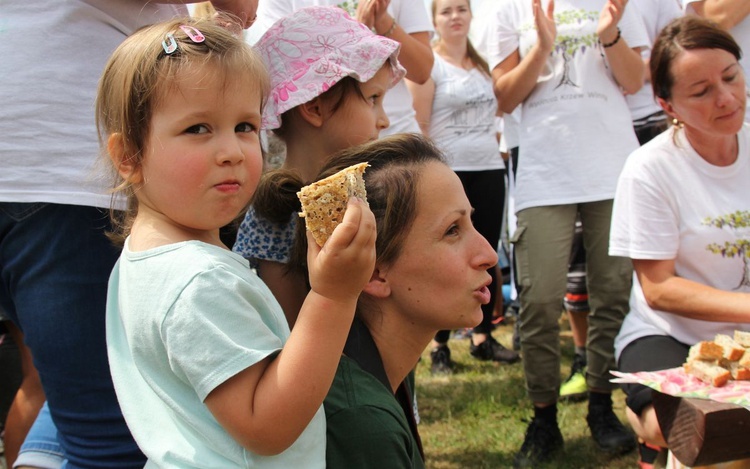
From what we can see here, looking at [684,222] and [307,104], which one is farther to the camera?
[684,222]

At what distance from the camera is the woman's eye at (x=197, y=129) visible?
1462 mm

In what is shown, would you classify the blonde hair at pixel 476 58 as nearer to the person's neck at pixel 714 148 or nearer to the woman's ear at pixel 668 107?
the woman's ear at pixel 668 107

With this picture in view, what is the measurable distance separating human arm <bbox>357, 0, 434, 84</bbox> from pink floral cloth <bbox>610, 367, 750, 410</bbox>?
61.7 inches

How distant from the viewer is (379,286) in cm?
185

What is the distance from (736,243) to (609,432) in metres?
1.33

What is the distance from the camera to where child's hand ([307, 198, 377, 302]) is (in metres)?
1.30

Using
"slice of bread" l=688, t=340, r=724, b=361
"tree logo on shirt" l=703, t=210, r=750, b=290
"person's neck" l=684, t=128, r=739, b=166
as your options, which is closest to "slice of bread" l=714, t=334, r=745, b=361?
"slice of bread" l=688, t=340, r=724, b=361

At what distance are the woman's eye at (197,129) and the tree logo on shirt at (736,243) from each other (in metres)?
2.13

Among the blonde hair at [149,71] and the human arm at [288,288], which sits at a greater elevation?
the blonde hair at [149,71]

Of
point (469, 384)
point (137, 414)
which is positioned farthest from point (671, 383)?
point (469, 384)

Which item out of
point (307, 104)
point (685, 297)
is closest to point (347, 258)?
point (307, 104)

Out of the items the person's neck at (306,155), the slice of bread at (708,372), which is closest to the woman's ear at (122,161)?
the person's neck at (306,155)

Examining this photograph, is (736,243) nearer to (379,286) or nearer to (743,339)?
(743,339)

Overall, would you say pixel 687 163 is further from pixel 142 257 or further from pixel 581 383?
pixel 142 257
